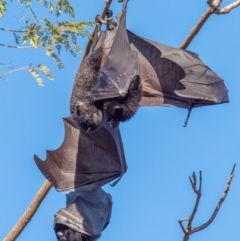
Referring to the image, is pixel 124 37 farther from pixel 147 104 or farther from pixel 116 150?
pixel 116 150

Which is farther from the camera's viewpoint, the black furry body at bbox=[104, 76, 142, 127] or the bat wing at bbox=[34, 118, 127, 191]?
the bat wing at bbox=[34, 118, 127, 191]

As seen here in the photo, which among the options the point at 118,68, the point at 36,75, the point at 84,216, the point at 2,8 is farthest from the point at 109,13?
the point at 84,216

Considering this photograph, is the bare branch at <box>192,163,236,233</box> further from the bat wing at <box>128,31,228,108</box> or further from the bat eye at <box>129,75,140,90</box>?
the bat wing at <box>128,31,228,108</box>

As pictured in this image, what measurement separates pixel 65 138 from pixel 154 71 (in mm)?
1430

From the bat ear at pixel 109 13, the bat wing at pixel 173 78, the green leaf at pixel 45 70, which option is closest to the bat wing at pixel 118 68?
the bat ear at pixel 109 13

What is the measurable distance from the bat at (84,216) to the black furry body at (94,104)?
3.85 feet

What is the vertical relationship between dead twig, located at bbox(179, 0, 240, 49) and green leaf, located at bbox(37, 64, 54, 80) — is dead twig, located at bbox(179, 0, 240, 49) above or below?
above

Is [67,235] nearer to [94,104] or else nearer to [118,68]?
[94,104]

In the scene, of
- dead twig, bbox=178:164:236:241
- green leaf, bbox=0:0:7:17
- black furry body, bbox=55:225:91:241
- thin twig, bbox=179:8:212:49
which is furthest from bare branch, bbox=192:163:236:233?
black furry body, bbox=55:225:91:241

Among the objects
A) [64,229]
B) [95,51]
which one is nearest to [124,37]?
[95,51]

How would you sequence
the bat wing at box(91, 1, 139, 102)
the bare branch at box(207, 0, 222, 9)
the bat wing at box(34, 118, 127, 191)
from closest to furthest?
the bare branch at box(207, 0, 222, 9) < the bat wing at box(91, 1, 139, 102) < the bat wing at box(34, 118, 127, 191)

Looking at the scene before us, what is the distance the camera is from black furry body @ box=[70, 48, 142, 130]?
6.88m

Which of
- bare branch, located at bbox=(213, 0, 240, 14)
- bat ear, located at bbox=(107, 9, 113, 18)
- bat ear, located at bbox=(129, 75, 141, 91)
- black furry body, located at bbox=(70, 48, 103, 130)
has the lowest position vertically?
black furry body, located at bbox=(70, 48, 103, 130)

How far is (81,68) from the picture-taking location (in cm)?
741
